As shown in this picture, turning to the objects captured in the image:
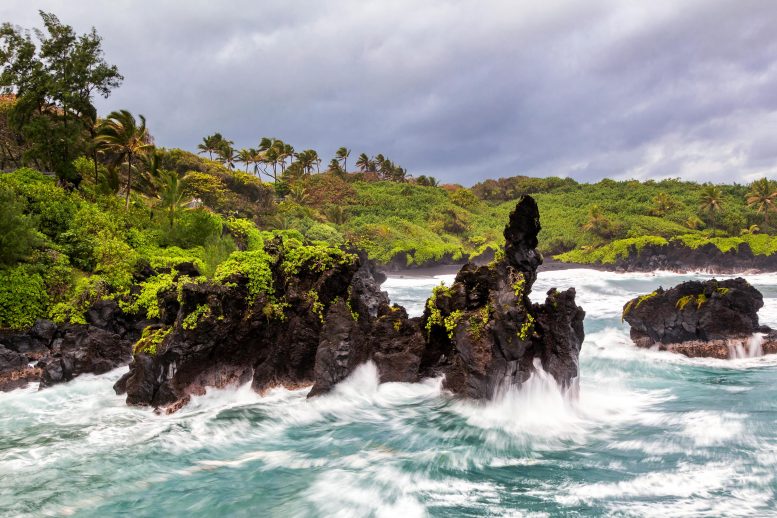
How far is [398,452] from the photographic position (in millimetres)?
10094

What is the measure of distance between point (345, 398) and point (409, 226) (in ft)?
221

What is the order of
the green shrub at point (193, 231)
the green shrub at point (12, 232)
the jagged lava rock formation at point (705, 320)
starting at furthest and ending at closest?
the green shrub at point (193, 231) < the green shrub at point (12, 232) < the jagged lava rock formation at point (705, 320)

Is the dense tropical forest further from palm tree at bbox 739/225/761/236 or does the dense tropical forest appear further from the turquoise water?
the turquoise water

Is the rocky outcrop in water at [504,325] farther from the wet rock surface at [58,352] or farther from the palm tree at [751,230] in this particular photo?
the palm tree at [751,230]

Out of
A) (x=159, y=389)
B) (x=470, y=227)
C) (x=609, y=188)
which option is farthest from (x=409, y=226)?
(x=159, y=389)

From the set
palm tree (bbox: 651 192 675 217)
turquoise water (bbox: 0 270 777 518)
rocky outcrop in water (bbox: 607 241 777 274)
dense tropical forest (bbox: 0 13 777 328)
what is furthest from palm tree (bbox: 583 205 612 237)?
turquoise water (bbox: 0 270 777 518)

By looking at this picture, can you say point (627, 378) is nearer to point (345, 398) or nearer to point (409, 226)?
point (345, 398)

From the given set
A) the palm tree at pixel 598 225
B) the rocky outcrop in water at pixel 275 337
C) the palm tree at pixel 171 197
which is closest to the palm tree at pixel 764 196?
the palm tree at pixel 598 225

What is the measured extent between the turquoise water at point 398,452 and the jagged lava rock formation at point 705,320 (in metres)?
3.32

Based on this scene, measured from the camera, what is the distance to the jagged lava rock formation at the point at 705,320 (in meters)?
18.3

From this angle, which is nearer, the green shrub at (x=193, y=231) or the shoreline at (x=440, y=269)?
the green shrub at (x=193, y=231)

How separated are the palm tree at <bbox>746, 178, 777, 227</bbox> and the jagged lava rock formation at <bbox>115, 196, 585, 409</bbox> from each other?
3110 inches

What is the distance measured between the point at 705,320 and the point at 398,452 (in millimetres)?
15261

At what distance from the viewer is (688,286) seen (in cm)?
2017
